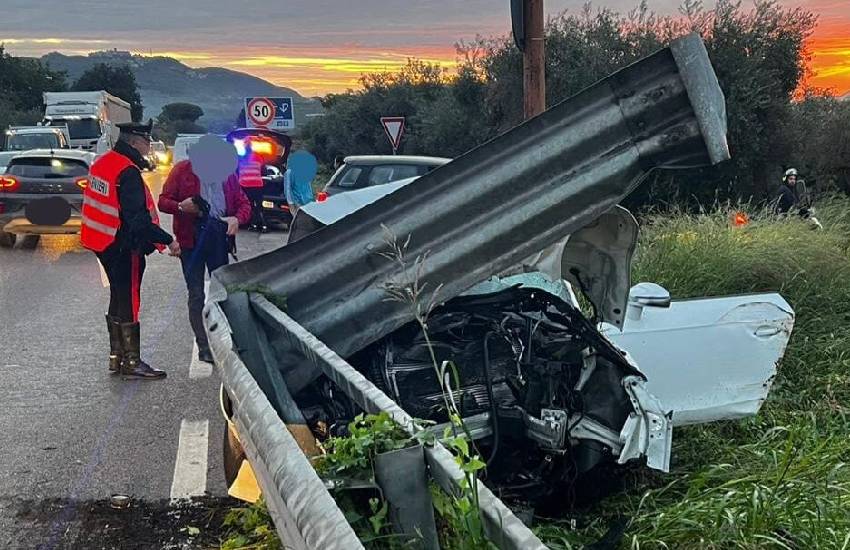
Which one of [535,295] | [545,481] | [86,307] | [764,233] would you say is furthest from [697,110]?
[86,307]

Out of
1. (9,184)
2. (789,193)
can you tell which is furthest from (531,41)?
(9,184)

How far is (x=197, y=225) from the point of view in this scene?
7250 millimetres

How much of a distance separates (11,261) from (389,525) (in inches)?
484

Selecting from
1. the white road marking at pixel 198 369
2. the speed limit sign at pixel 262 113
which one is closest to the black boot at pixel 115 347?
the white road marking at pixel 198 369

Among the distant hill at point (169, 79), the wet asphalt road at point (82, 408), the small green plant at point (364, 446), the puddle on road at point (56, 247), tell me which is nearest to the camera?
the small green plant at point (364, 446)

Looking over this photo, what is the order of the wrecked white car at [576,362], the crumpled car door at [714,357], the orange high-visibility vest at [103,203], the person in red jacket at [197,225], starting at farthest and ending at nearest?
the person in red jacket at [197,225] < the orange high-visibility vest at [103,203] < the crumpled car door at [714,357] < the wrecked white car at [576,362]

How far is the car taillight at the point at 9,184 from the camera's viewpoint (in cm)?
1388

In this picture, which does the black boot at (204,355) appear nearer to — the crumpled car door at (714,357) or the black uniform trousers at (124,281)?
the black uniform trousers at (124,281)

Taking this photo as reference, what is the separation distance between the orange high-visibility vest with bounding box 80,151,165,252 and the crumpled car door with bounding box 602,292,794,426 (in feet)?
13.2

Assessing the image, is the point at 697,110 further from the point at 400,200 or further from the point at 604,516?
the point at 604,516

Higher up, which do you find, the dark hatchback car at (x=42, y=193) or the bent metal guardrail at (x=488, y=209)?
the bent metal guardrail at (x=488, y=209)

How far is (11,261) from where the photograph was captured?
12797 millimetres

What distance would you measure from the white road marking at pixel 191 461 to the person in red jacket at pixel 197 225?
1662 mm

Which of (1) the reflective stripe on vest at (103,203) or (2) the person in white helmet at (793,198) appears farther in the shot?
(2) the person in white helmet at (793,198)
